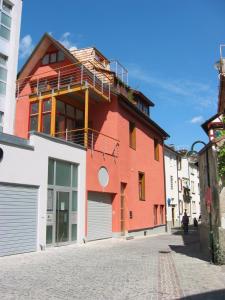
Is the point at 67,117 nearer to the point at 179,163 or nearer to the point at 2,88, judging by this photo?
the point at 2,88

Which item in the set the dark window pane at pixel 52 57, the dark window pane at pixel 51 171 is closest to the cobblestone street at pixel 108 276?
the dark window pane at pixel 51 171

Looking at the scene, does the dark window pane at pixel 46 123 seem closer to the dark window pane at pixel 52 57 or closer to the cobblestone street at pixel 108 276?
the dark window pane at pixel 52 57

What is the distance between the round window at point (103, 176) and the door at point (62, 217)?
120 inches

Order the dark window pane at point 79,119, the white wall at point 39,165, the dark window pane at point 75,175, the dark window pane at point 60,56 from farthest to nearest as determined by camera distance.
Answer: the dark window pane at point 60,56 < the dark window pane at point 79,119 < the dark window pane at point 75,175 < the white wall at point 39,165

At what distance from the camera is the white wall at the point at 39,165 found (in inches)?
515

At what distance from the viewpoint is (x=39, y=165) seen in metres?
14.6

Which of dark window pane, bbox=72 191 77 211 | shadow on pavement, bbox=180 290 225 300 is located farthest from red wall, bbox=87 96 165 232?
shadow on pavement, bbox=180 290 225 300

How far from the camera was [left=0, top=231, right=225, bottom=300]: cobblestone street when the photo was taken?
7422 millimetres

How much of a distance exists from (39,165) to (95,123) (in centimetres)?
789

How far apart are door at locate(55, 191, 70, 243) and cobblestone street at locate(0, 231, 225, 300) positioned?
196cm

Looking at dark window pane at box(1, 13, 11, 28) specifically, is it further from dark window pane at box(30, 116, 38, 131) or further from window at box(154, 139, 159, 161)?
window at box(154, 139, 159, 161)

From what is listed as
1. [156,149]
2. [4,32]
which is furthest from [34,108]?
[156,149]

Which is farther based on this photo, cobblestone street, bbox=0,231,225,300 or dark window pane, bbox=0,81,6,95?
dark window pane, bbox=0,81,6,95

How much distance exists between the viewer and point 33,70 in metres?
23.7
